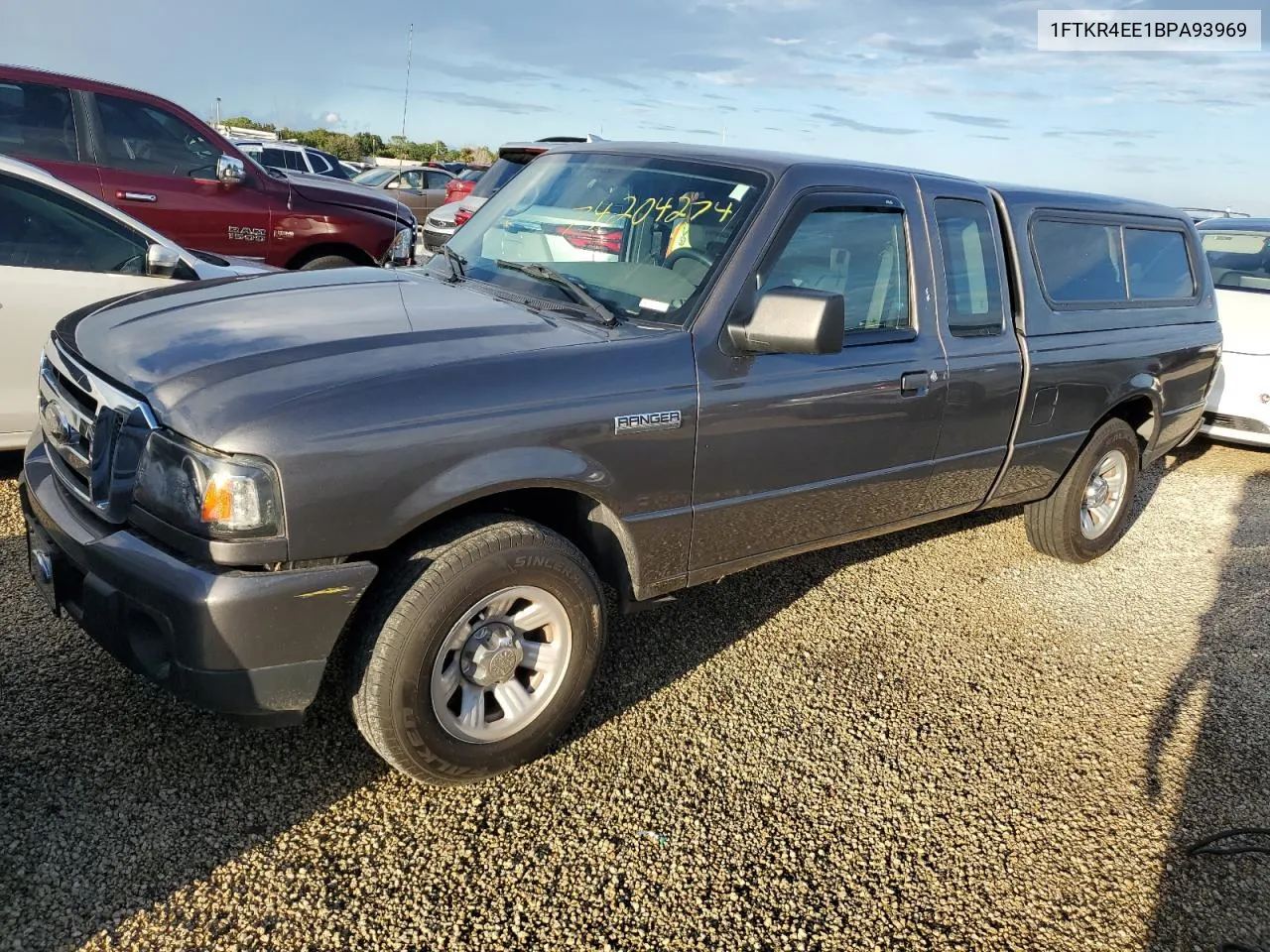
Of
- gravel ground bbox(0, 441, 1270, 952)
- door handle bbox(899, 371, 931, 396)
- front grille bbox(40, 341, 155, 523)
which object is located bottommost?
gravel ground bbox(0, 441, 1270, 952)

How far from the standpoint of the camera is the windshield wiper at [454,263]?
358 centimetres

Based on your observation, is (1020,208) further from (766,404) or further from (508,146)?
(508,146)

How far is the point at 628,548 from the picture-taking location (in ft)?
9.84

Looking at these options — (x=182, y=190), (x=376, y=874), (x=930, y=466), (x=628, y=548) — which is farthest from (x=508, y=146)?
(x=376, y=874)

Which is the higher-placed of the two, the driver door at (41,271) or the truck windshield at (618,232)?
the truck windshield at (618,232)

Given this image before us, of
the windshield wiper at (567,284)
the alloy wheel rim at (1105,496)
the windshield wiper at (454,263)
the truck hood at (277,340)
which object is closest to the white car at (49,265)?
the windshield wiper at (454,263)

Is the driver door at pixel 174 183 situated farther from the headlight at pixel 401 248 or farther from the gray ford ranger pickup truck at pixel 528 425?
the gray ford ranger pickup truck at pixel 528 425

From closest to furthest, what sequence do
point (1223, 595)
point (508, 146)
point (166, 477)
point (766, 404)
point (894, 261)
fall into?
point (166, 477)
point (766, 404)
point (894, 261)
point (1223, 595)
point (508, 146)

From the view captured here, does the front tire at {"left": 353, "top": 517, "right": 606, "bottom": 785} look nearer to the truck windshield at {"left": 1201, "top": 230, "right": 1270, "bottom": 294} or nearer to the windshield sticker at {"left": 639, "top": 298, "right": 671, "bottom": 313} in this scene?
the windshield sticker at {"left": 639, "top": 298, "right": 671, "bottom": 313}

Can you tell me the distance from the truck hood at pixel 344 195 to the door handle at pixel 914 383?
5572 mm

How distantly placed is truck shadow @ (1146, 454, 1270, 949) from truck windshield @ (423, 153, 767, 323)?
2.22 meters

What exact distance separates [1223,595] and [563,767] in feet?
12.4

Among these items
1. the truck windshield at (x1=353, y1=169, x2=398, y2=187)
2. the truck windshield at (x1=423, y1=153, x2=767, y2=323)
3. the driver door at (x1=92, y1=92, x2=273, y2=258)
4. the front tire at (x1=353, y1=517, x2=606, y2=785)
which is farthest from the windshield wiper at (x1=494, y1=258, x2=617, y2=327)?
the truck windshield at (x1=353, y1=169, x2=398, y2=187)

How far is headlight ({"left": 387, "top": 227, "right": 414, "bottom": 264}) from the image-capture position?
727 cm
